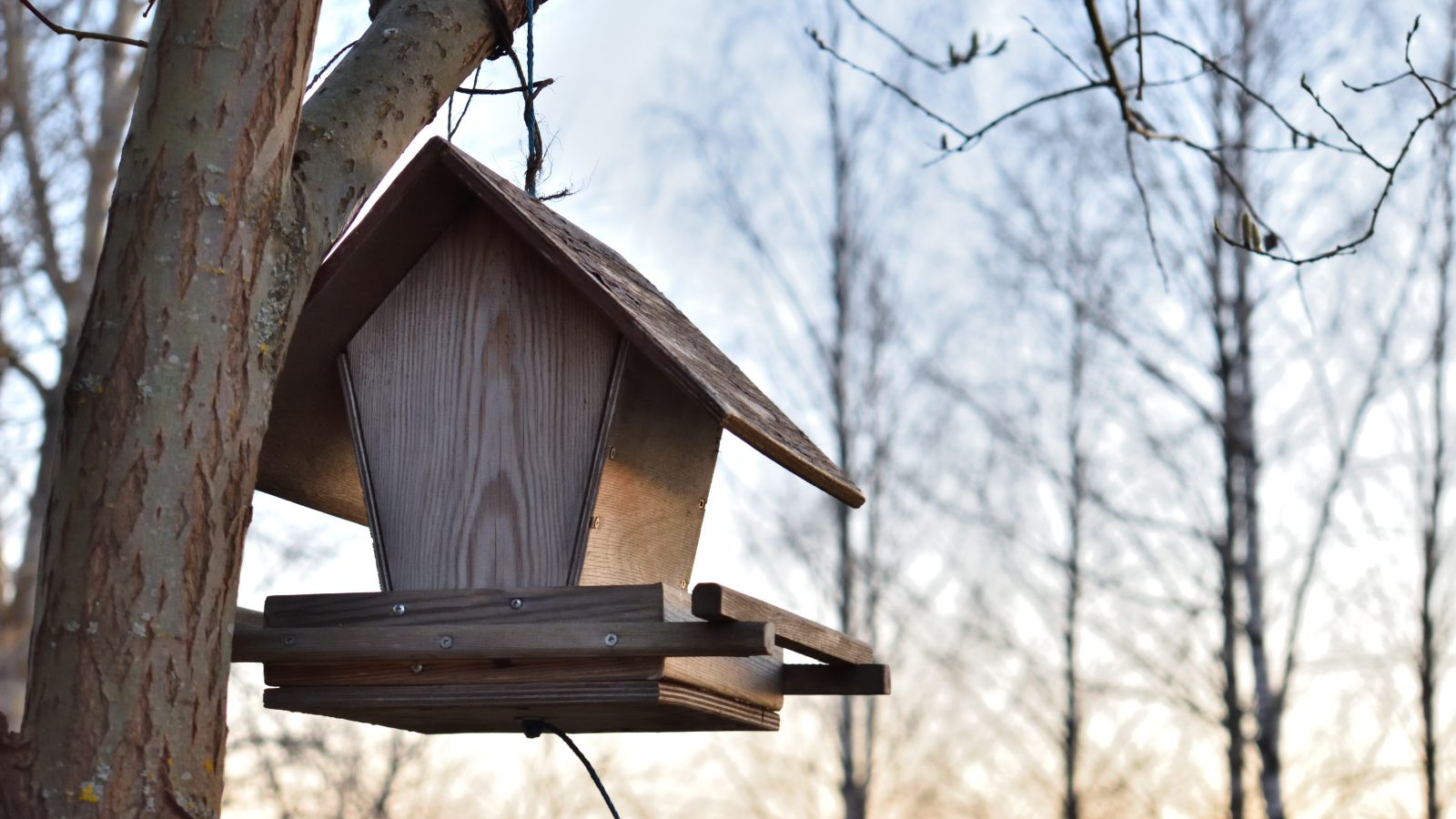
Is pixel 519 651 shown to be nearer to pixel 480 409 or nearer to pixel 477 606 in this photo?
pixel 477 606

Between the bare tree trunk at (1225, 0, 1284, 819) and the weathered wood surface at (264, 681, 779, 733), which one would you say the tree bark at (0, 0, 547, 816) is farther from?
the bare tree trunk at (1225, 0, 1284, 819)

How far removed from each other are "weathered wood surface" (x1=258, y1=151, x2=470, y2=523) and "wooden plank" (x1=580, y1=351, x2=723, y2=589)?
18.0 inches

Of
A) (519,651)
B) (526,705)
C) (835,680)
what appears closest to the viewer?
(519,651)

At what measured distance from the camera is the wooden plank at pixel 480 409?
2152 mm

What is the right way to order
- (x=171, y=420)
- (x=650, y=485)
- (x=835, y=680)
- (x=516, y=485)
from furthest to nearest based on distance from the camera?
1. (x=835, y=680)
2. (x=650, y=485)
3. (x=516, y=485)
4. (x=171, y=420)

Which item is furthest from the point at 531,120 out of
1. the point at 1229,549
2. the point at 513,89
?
the point at 1229,549

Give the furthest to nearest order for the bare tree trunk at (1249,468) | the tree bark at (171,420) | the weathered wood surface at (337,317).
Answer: the bare tree trunk at (1249,468), the weathered wood surface at (337,317), the tree bark at (171,420)

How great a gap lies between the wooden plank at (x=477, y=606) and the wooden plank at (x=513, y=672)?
6 cm

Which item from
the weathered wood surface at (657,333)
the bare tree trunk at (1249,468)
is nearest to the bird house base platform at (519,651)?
the weathered wood surface at (657,333)

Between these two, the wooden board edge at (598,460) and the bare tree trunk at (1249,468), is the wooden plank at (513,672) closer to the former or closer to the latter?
the wooden board edge at (598,460)

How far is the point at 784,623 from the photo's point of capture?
6.85 ft

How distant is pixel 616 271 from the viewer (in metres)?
2.55

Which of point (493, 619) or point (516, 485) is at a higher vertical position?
point (516, 485)

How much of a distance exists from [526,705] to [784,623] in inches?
15.2
